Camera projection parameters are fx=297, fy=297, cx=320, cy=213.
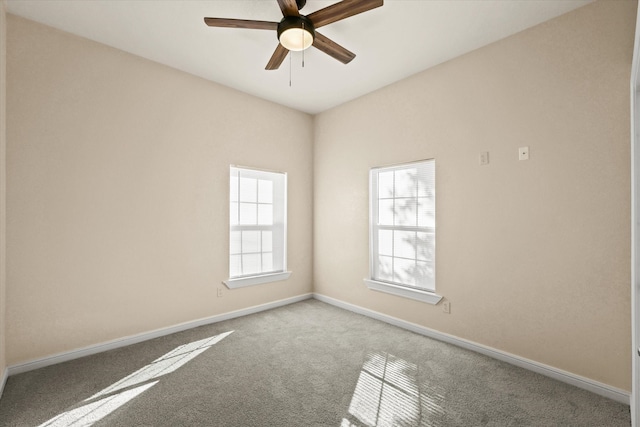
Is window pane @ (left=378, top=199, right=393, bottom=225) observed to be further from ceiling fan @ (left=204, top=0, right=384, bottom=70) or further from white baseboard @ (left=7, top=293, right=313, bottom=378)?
ceiling fan @ (left=204, top=0, right=384, bottom=70)

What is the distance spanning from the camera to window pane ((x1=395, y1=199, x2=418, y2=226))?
3488 millimetres

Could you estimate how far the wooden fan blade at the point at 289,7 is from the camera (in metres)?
1.92

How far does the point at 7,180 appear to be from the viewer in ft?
7.82

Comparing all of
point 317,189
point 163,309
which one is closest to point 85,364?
point 163,309

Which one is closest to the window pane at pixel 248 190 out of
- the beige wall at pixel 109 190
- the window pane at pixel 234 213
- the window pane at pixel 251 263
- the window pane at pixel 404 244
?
the window pane at pixel 234 213

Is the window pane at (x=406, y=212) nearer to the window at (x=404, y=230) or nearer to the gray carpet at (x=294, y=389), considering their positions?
the window at (x=404, y=230)

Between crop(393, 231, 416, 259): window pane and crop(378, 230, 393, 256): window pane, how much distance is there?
2.3 inches

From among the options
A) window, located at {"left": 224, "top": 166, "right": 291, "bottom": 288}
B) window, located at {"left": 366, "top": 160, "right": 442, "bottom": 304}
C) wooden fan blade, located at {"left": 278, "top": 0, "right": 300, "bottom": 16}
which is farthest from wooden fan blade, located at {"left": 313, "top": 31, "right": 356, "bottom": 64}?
window, located at {"left": 224, "top": 166, "right": 291, "bottom": 288}

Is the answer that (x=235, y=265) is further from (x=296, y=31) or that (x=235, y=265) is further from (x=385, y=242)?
(x=296, y=31)

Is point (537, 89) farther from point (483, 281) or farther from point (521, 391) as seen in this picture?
point (521, 391)

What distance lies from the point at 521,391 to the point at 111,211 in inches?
150

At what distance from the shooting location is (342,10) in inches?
77.6

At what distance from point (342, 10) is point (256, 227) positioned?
2.81 m

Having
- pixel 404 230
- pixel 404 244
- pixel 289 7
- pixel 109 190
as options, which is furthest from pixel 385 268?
pixel 109 190
